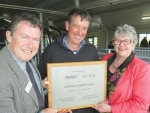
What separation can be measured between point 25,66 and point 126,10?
7399 mm

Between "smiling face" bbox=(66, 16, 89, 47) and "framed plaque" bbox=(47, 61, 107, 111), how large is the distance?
301 millimetres

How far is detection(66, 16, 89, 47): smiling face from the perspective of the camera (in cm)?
138

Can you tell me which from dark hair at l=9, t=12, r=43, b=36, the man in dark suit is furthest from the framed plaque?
dark hair at l=9, t=12, r=43, b=36

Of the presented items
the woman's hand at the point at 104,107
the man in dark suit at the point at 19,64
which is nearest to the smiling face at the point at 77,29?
the man in dark suit at the point at 19,64

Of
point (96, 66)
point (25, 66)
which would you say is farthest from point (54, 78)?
point (96, 66)

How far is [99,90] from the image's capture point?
133 cm

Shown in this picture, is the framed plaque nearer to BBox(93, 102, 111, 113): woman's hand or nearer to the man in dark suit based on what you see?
BBox(93, 102, 111, 113): woman's hand

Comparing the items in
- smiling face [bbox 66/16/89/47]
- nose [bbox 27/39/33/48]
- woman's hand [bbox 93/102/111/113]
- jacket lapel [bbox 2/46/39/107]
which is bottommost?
woman's hand [bbox 93/102/111/113]

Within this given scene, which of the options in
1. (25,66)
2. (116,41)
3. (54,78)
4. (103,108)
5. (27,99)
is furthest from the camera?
(116,41)

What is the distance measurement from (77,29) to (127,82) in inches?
26.2

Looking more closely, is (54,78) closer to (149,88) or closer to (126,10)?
(149,88)

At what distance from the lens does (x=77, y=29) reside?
140 centimetres

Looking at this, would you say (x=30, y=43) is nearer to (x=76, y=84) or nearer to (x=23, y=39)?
(x=23, y=39)

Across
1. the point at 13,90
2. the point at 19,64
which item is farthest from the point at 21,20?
the point at 13,90
